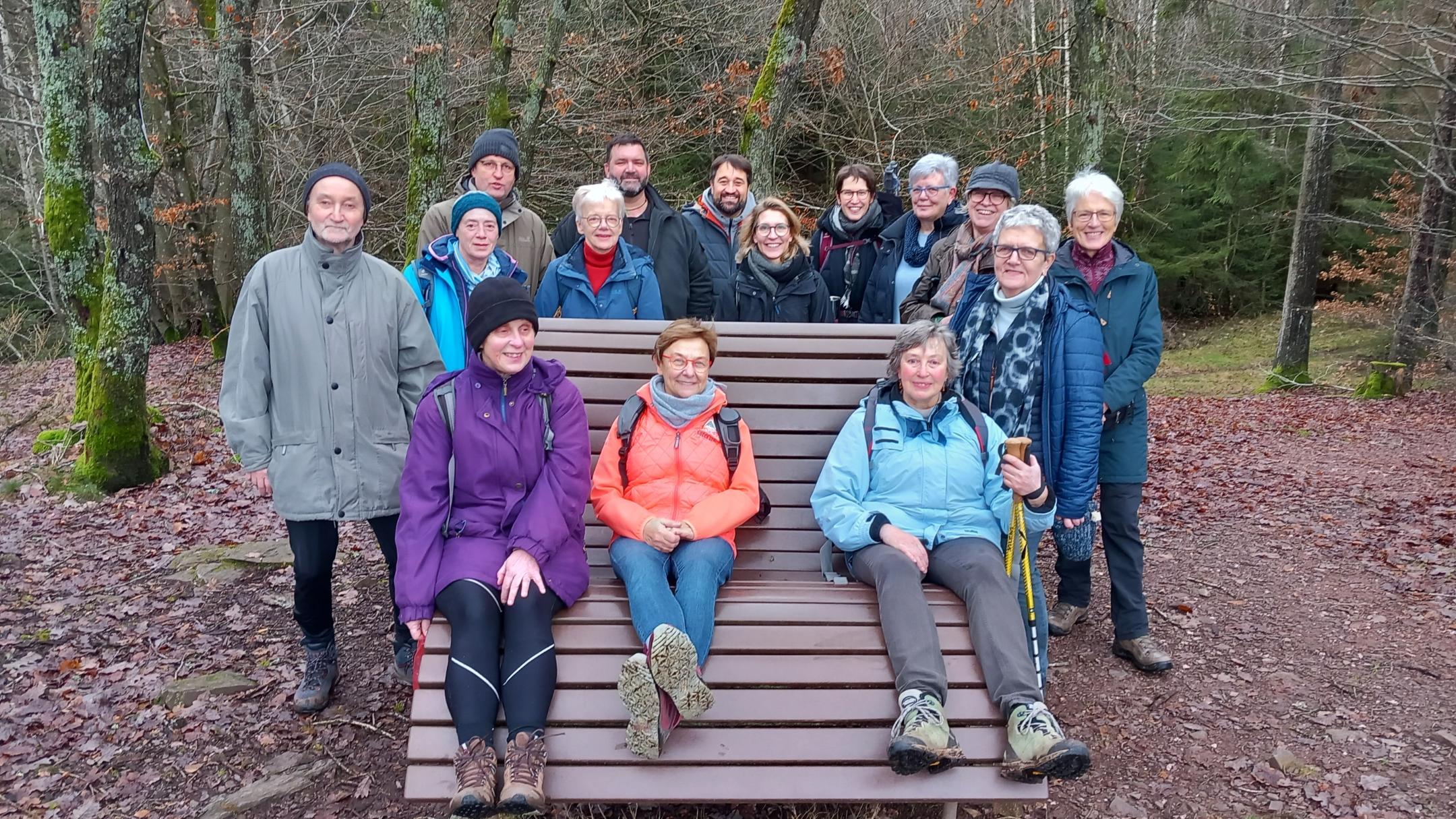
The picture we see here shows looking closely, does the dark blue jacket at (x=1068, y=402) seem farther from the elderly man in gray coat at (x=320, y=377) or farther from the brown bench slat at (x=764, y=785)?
the elderly man in gray coat at (x=320, y=377)

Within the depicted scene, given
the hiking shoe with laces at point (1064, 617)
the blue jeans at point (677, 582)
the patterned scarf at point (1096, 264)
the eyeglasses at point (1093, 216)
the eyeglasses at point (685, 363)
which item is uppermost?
the eyeglasses at point (1093, 216)

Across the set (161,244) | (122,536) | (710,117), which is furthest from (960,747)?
(161,244)

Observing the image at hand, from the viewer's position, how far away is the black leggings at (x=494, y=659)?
2.94m

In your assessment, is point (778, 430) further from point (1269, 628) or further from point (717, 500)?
point (1269, 628)

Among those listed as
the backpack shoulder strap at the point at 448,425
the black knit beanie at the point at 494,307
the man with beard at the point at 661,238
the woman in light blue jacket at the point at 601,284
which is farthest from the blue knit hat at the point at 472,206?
the backpack shoulder strap at the point at 448,425

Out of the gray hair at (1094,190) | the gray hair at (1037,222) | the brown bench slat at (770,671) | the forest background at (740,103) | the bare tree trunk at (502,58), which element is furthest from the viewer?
the forest background at (740,103)

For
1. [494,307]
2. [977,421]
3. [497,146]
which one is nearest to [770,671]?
[977,421]

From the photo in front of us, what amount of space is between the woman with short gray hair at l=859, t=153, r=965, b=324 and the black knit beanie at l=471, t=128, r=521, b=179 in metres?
2.19

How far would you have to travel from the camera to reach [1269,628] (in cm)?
484

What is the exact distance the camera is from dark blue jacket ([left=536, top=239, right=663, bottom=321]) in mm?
4844

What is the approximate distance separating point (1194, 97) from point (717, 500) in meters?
18.6

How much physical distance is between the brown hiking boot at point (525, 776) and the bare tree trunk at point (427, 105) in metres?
6.30

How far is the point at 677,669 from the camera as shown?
2.84 meters

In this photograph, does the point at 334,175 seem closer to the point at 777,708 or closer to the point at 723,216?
the point at 723,216
